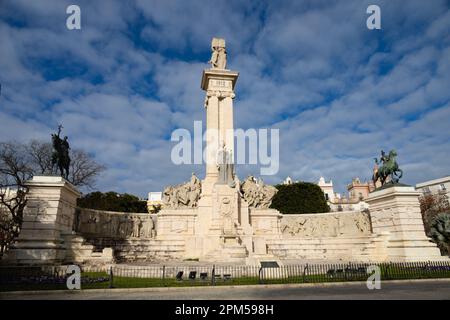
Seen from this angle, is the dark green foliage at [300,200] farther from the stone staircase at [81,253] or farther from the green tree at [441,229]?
the stone staircase at [81,253]

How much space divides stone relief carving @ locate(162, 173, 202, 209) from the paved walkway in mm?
15992

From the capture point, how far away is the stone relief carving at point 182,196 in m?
28.1

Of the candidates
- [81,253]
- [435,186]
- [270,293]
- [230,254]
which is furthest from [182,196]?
[435,186]

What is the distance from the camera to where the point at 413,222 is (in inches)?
862

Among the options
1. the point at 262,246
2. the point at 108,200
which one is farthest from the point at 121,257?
the point at 108,200

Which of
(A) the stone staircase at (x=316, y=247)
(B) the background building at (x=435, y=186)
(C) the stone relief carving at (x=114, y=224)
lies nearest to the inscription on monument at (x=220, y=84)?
(C) the stone relief carving at (x=114, y=224)

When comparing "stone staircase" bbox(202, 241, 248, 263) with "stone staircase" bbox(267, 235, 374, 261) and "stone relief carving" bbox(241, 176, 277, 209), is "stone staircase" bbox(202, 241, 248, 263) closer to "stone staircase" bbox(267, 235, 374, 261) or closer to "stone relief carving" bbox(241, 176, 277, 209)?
"stone staircase" bbox(267, 235, 374, 261)

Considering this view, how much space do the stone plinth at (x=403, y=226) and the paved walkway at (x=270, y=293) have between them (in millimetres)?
8602

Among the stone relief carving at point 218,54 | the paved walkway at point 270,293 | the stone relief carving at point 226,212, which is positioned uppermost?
the stone relief carving at point 218,54

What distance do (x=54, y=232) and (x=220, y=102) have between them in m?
18.9

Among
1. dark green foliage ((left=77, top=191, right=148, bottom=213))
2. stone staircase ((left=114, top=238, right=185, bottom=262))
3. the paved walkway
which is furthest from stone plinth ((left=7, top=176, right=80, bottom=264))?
dark green foliage ((left=77, top=191, right=148, bottom=213))

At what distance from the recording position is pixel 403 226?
71.5ft
